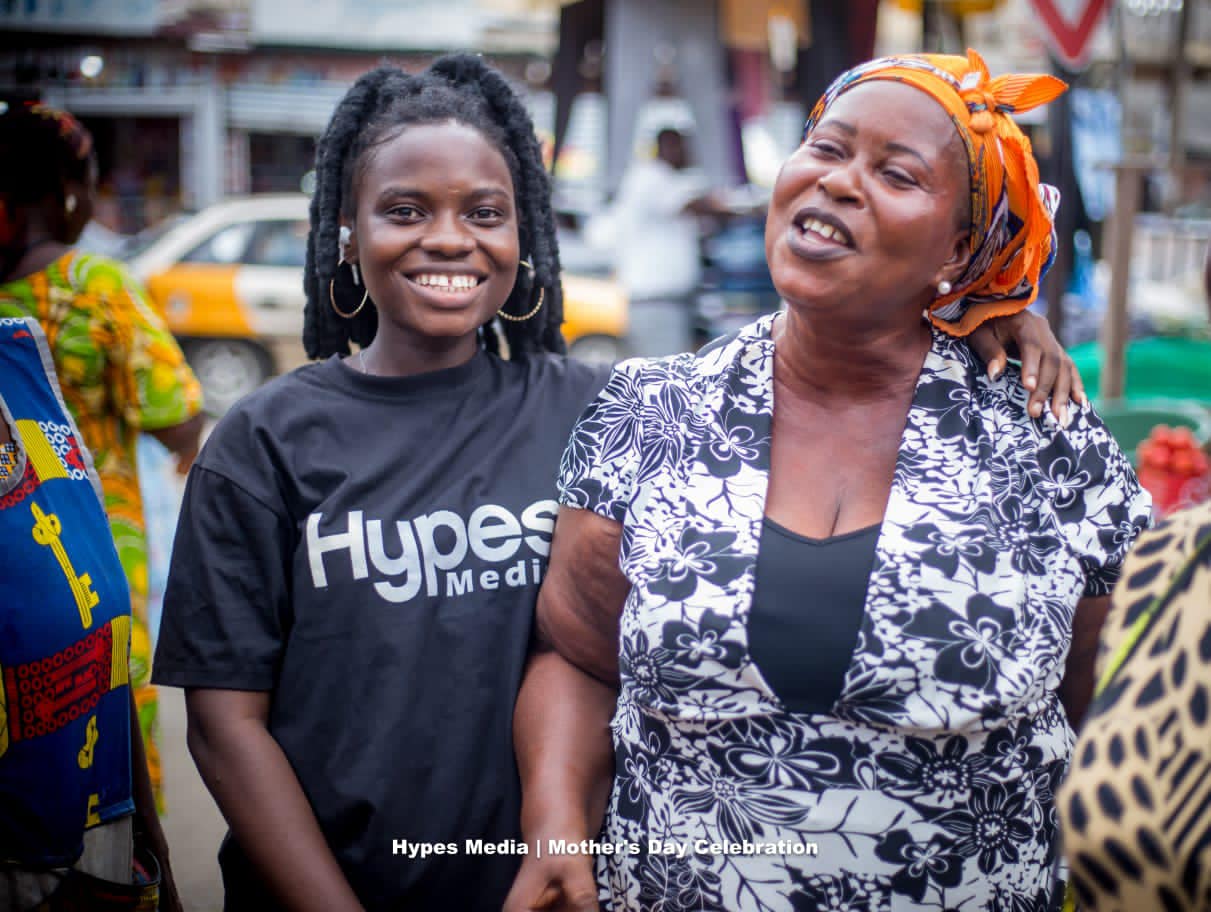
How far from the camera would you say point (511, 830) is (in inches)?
74.3

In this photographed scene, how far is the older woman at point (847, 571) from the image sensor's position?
5.22ft

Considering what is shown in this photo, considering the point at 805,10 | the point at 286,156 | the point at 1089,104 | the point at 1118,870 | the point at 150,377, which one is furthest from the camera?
the point at 286,156

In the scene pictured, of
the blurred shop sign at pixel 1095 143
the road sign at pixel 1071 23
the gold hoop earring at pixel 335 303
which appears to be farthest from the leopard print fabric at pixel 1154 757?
the blurred shop sign at pixel 1095 143

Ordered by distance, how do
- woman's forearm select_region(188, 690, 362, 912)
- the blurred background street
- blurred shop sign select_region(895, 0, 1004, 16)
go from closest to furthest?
1. woman's forearm select_region(188, 690, 362, 912)
2. the blurred background street
3. blurred shop sign select_region(895, 0, 1004, 16)

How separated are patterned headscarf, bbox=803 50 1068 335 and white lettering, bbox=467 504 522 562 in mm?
754

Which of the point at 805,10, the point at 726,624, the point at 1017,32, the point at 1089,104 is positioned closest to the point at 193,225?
the point at 805,10

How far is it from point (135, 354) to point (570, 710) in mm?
1845

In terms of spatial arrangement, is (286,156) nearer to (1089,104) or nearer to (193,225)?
(193,225)

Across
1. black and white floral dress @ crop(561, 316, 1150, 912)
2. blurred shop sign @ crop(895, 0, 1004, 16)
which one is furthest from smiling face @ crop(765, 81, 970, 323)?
blurred shop sign @ crop(895, 0, 1004, 16)

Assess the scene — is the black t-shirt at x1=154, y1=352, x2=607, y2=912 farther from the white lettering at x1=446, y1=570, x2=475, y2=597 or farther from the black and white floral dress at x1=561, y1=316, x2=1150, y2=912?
the black and white floral dress at x1=561, y1=316, x2=1150, y2=912

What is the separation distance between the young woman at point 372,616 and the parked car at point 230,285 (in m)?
8.19

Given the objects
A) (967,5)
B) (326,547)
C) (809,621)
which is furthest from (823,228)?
(967,5)

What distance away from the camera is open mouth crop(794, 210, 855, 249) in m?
1.71

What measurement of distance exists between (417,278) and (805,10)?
927 centimetres
